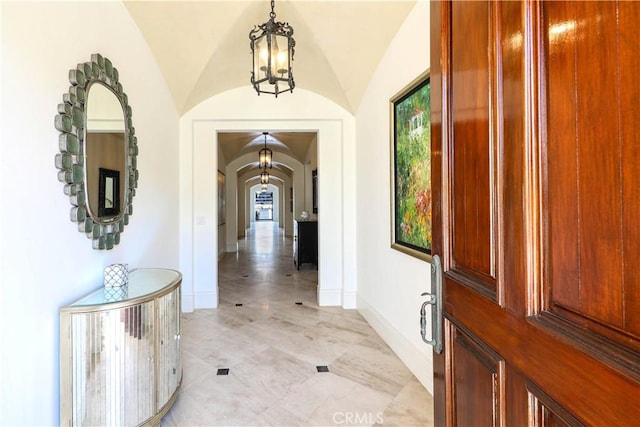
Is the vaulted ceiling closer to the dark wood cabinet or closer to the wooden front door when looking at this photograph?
the wooden front door

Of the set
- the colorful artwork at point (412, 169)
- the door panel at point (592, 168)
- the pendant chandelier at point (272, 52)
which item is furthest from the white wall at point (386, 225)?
the door panel at point (592, 168)

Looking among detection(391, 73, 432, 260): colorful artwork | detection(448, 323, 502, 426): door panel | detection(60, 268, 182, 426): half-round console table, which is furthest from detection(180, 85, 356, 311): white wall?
detection(448, 323, 502, 426): door panel

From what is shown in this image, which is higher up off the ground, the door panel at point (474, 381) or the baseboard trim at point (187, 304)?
the door panel at point (474, 381)

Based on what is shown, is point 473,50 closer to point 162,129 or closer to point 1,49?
point 1,49

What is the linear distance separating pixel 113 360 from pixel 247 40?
3.01m

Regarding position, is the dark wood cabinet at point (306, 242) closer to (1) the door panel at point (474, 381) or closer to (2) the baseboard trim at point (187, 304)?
(2) the baseboard trim at point (187, 304)

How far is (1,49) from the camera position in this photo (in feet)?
4.37

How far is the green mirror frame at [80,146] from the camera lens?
1672 millimetres

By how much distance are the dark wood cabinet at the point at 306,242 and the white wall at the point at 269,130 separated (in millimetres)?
2385

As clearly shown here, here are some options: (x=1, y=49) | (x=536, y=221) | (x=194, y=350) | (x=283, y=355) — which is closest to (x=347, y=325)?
(x=283, y=355)

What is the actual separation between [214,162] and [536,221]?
4.07 meters

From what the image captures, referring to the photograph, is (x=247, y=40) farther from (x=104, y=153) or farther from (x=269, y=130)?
(x=104, y=153)

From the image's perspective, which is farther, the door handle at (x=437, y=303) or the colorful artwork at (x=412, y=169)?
the colorful artwork at (x=412, y=169)

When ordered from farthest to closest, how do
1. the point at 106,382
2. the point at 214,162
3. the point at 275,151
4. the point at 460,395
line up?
1. the point at 275,151
2. the point at 214,162
3. the point at 106,382
4. the point at 460,395
